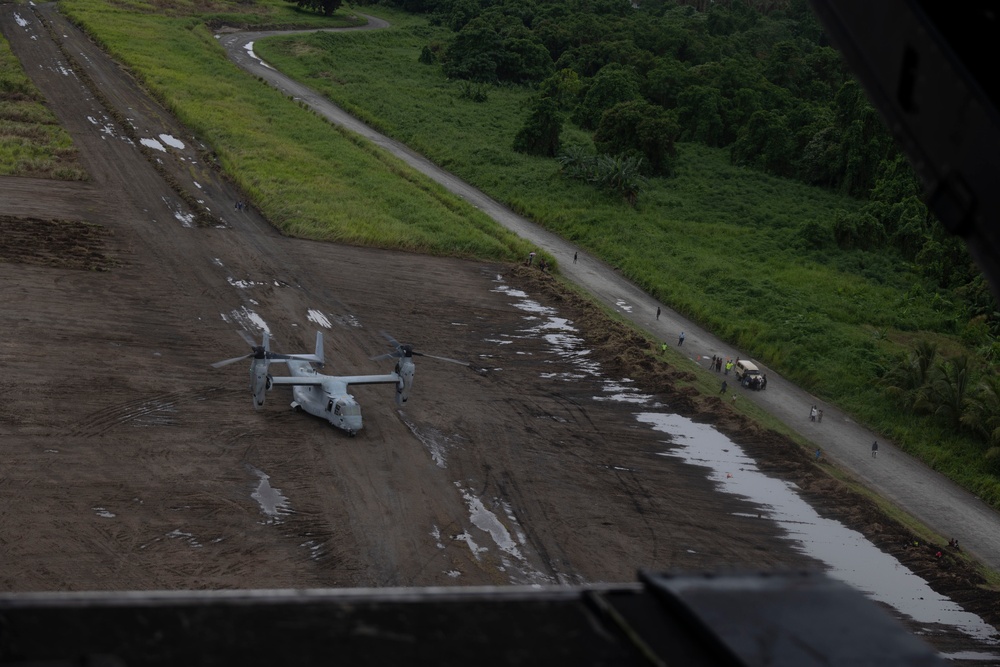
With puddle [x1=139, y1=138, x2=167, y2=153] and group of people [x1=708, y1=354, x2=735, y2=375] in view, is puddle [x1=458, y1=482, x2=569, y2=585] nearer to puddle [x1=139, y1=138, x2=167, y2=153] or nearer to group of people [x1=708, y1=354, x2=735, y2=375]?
group of people [x1=708, y1=354, x2=735, y2=375]

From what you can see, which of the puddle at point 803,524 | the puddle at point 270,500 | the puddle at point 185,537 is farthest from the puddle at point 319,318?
the puddle at point 185,537

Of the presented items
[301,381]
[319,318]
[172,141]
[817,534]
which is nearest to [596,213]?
[319,318]

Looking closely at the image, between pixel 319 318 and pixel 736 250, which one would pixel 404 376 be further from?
pixel 736 250

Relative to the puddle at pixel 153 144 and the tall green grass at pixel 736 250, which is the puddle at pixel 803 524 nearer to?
the tall green grass at pixel 736 250

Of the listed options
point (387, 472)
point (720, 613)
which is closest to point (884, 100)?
point (720, 613)

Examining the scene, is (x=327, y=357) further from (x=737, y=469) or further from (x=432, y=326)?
(x=737, y=469)

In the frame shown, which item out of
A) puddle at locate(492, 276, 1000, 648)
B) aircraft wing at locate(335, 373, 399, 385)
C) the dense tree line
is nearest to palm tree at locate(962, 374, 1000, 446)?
the dense tree line
